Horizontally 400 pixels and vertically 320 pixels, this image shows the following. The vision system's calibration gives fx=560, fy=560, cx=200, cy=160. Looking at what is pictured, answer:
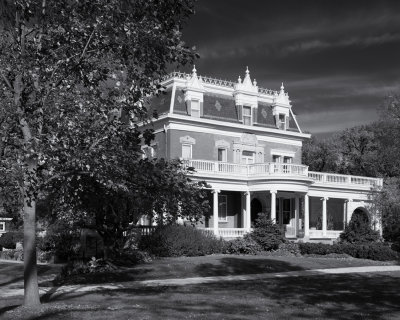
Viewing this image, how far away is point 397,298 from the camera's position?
14.9 meters

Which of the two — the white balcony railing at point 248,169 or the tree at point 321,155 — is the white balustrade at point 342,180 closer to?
the white balcony railing at point 248,169

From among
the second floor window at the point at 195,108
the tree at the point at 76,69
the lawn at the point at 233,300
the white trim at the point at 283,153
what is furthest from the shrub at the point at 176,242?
the white trim at the point at 283,153

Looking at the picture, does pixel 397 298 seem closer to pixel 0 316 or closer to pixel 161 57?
pixel 161 57

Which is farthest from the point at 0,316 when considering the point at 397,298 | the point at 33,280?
the point at 397,298

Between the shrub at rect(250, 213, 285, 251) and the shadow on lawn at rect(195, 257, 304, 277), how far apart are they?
5577 mm

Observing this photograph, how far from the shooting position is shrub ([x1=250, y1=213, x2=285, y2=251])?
103ft

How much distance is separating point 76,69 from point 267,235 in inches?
849

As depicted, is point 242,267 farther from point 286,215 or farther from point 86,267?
point 286,215

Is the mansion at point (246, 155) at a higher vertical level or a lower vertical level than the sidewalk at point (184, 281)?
higher

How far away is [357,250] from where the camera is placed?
100 feet

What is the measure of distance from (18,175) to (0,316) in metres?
3.28

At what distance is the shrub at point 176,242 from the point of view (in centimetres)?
2678

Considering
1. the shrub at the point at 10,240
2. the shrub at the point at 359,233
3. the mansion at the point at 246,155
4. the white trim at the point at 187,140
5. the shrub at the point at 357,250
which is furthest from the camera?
the white trim at the point at 187,140

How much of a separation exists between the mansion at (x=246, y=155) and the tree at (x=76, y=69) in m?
23.5
